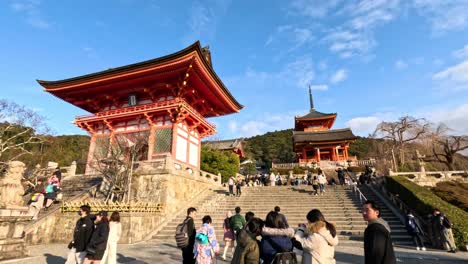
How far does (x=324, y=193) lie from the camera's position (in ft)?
52.7

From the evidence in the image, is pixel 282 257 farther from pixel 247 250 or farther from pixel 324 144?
pixel 324 144

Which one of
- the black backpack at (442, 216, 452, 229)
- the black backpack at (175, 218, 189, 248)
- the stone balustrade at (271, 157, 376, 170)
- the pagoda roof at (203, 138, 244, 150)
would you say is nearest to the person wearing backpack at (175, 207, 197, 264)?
the black backpack at (175, 218, 189, 248)

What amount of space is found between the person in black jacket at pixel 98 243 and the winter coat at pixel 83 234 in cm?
19

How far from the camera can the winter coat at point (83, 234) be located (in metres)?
5.06

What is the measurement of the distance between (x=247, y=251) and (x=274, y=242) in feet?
1.25

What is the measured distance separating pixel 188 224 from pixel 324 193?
524 inches

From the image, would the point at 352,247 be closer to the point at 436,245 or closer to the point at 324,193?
the point at 436,245

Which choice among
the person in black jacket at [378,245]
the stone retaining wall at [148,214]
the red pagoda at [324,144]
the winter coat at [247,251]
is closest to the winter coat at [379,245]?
the person in black jacket at [378,245]

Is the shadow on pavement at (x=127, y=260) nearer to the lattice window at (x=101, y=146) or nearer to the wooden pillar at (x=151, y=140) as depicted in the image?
the wooden pillar at (x=151, y=140)

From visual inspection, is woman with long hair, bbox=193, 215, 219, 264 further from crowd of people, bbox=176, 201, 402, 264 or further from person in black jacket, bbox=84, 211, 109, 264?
person in black jacket, bbox=84, 211, 109, 264

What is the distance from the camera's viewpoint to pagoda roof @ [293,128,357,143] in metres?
37.6

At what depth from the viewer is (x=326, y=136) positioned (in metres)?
39.6

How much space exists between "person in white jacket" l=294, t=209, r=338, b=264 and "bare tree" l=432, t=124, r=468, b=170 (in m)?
33.3

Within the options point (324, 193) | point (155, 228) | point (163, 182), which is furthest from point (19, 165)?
point (324, 193)
